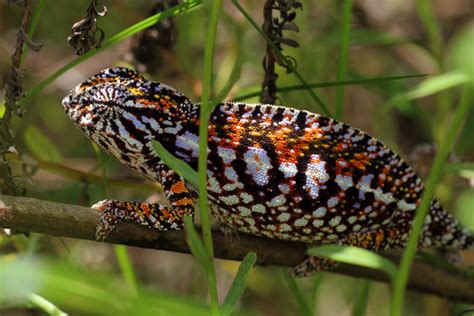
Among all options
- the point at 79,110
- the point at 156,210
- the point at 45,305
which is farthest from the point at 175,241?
the point at 79,110

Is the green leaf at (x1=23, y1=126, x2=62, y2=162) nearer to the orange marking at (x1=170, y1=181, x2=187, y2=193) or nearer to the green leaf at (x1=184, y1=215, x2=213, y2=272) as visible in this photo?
the orange marking at (x1=170, y1=181, x2=187, y2=193)

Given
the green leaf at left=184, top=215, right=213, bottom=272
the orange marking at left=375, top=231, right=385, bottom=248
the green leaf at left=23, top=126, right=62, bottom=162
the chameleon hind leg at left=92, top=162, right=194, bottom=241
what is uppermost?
the green leaf at left=23, top=126, right=62, bottom=162

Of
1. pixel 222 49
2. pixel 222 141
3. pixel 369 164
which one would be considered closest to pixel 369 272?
pixel 369 164

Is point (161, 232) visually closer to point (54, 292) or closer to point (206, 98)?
point (206, 98)

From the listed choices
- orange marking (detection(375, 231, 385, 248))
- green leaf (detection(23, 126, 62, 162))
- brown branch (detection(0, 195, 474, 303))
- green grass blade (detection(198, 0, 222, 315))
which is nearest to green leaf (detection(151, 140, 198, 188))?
green grass blade (detection(198, 0, 222, 315))

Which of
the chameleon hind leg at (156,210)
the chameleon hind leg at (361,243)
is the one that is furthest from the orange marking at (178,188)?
the chameleon hind leg at (361,243)

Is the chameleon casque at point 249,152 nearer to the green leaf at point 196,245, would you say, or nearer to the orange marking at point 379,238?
the orange marking at point 379,238
